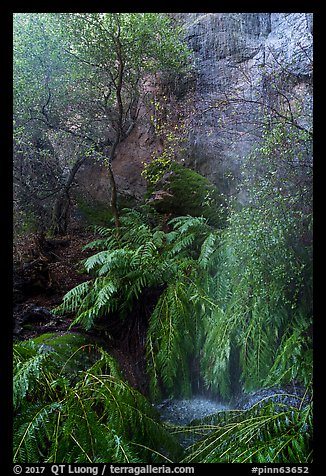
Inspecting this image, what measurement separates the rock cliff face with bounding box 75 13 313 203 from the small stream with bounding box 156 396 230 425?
0.98 m

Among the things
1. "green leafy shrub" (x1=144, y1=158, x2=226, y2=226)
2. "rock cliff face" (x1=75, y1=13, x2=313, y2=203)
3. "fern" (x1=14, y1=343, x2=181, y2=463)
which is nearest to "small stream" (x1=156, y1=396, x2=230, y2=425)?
"fern" (x1=14, y1=343, x2=181, y2=463)

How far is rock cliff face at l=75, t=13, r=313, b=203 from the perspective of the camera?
1.69 meters

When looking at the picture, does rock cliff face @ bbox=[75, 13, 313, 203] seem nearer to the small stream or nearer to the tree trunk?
the tree trunk

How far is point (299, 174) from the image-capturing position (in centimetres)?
167

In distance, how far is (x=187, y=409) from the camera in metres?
1.72

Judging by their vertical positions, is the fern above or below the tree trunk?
below

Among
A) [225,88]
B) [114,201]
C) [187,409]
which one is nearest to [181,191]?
[114,201]

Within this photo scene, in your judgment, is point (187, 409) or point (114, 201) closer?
point (187, 409)

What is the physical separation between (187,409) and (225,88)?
4.91 ft

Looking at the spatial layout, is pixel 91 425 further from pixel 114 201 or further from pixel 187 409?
pixel 114 201
